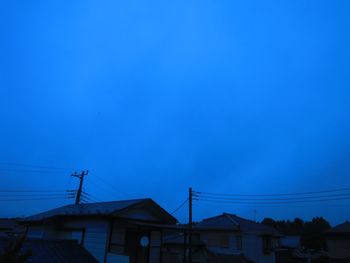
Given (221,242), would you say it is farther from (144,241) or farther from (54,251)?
(54,251)

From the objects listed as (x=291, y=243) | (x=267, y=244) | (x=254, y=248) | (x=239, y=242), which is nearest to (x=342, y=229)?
(x=267, y=244)

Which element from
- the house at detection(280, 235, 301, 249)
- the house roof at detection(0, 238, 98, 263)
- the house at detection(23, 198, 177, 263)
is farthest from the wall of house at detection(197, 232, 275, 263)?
the house at detection(280, 235, 301, 249)

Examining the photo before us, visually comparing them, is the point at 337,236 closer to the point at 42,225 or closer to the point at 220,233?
the point at 220,233

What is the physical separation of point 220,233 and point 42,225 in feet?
67.7

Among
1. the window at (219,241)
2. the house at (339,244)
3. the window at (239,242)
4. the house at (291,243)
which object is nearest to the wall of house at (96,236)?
the window at (219,241)

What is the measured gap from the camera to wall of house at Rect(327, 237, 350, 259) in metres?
34.4

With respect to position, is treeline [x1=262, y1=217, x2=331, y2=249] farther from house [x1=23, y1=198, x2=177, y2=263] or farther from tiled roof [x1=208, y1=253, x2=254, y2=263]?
house [x1=23, y1=198, x2=177, y2=263]

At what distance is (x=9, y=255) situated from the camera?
22.3 ft

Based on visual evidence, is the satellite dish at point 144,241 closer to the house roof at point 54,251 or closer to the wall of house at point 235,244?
the house roof at point 54,251

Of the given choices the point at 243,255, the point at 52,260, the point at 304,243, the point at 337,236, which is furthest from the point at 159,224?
the point at 304,243

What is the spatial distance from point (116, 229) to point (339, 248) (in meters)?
31.0

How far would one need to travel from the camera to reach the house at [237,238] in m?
31.9

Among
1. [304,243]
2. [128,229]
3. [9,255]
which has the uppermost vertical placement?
[304,243]

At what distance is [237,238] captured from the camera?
1258 inches
